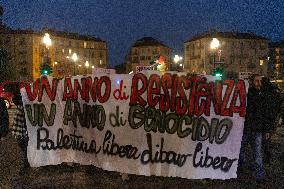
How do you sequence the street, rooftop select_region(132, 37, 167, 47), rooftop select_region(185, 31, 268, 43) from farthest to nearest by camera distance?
rooftop select_region(132, 37, 167, 47) → rooftop select_region(185, 31, 268, 43) → the street

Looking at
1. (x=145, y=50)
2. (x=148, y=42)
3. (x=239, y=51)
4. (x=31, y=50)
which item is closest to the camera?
(x=239, y=51)

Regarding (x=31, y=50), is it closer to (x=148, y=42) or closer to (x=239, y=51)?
(x=148, y=42)

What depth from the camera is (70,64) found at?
372 ft

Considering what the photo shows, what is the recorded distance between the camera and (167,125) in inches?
360

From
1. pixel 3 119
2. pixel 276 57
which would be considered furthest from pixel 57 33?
pixel 3 119

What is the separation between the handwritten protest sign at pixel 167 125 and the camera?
9.09m

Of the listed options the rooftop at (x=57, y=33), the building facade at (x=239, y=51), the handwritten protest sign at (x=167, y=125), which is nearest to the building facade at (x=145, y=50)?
the rooftop at (x=57, y=33)

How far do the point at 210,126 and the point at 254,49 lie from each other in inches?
3776

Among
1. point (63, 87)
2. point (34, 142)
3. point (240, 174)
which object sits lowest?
point (240, 174)

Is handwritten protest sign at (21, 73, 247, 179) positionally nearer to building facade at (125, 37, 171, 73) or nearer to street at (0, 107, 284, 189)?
street at (0, 107, 284, 189)

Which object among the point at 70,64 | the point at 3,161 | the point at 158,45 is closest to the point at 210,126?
the point at 3,161

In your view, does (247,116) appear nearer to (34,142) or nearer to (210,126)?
(210,126)

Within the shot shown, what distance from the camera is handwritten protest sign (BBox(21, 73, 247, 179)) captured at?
9086 mm

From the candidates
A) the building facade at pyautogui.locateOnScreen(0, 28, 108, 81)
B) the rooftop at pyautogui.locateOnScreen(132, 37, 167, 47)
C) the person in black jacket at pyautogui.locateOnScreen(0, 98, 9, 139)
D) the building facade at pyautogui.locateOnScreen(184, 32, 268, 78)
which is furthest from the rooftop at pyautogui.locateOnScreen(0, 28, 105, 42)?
the person in black jacket at pyautogui.locateOnScreen(0, 98, 9, 139)
